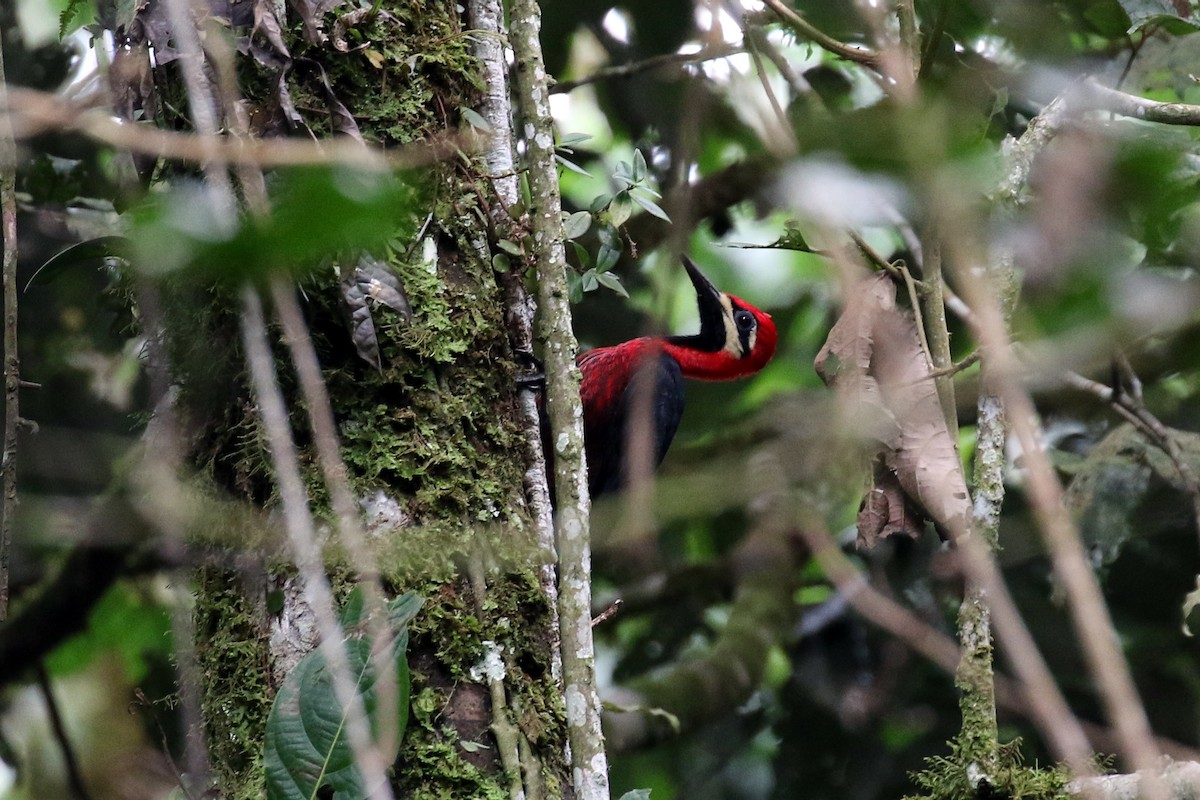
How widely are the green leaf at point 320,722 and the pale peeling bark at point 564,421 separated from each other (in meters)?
0.38

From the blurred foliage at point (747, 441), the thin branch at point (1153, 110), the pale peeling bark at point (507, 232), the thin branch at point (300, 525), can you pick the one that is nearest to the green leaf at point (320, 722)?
the pale peeling bark at point (507, 232)

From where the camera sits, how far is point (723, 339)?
14.6 ft

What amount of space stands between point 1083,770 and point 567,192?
4.60 metres

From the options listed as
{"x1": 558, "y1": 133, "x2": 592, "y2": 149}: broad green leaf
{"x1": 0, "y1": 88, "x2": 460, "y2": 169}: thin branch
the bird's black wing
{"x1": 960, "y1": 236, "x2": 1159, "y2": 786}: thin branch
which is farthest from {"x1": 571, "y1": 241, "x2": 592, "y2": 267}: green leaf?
{"x1": 960, "y1": 236, "x2": 1159, "y2": 786}: thin branch

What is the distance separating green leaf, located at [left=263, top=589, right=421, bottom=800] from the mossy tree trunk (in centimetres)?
16

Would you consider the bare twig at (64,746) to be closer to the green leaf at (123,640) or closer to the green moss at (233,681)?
the green moss at (233,681)

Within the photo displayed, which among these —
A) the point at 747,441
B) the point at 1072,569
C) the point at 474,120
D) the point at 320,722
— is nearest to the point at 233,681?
the point at 320,722

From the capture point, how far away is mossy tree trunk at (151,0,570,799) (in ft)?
6.18

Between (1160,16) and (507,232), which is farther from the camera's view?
(1160,16)

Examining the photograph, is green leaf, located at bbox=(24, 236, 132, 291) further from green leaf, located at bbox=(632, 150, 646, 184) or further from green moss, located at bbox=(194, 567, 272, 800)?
green leaf, located at bbox=(632, 150, 646, 184)

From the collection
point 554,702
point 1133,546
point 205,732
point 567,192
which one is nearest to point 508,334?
point 554,702

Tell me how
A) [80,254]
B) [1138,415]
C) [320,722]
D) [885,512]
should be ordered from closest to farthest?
[320,722]
[80,254]
[885,512]
[1138,415]

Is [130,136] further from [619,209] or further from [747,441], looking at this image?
[747,441]

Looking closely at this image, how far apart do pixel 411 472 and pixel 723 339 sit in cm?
259
